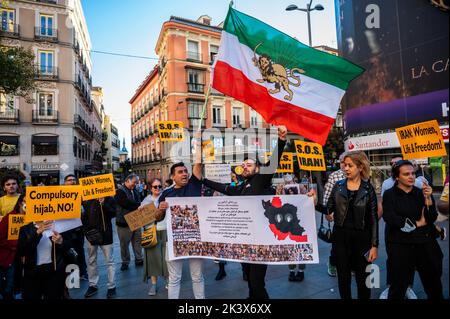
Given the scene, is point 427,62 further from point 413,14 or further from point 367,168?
point 367,168

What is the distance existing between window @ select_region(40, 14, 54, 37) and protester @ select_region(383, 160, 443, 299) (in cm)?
3206

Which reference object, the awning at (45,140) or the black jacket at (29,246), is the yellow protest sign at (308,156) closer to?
the black jacket at (29,246)

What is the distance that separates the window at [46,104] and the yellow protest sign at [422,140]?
2958 centimetres

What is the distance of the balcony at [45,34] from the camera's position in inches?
1040

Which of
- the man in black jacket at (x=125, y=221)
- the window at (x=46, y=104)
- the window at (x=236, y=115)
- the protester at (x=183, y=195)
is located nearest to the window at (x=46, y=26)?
the window at (x=46, y=104)

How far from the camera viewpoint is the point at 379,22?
1988 cm

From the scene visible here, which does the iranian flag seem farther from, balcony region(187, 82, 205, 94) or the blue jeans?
balcony region(187, 82, 205, 94)

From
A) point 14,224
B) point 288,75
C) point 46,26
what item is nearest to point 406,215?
point 288,75

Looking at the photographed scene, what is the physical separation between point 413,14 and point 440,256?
1986cm

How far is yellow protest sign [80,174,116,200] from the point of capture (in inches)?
183

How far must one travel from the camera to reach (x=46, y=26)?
2686cm

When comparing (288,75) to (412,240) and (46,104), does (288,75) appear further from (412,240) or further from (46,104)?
(46,104)

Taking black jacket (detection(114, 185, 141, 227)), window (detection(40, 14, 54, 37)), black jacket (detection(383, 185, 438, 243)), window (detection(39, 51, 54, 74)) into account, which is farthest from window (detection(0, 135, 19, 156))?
black jacket (detection(383, 185, 438, 243))
